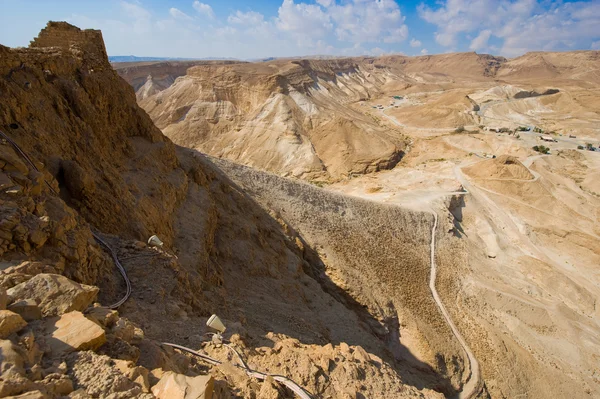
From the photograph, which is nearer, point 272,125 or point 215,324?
point 215,324

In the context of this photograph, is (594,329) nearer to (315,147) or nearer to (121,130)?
(121,130)

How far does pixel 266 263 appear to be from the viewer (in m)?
14.2

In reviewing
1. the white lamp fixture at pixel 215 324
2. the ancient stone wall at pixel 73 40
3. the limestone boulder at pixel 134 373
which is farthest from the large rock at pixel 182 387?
the ancient stone wall at pixel 73 40

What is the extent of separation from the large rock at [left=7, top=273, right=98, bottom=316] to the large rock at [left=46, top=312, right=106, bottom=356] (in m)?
0.21

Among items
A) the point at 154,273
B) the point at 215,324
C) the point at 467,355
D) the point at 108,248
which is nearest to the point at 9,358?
the point at 215,324

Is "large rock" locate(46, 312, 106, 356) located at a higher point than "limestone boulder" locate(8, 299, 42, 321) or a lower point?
lower

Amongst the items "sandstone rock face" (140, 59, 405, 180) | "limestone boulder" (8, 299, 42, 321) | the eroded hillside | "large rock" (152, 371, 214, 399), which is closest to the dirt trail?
the eroded hillside

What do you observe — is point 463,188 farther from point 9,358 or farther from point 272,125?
point 9,358

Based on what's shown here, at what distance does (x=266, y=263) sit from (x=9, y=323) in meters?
10.6

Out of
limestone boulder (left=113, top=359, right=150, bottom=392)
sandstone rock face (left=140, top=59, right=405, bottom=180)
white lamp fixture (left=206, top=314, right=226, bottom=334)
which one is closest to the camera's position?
limestone boulder (left=113, top=359, right=150, bottom=392)

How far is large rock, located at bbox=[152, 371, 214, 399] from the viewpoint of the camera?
156 inches

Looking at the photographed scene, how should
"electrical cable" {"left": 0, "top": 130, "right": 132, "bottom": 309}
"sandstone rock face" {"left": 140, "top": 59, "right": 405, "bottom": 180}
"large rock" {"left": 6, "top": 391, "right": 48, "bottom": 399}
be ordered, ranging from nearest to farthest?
"large rock" {"left": 6, "top": 391, "right": 48, "bottom": 399}
"electrical cable" {"left": 0, "top": 130, "right": 132, "bottom": 309}
"sandstone rock face" {"left": 140, "top": 59, "right": 405, "bottom": 180}

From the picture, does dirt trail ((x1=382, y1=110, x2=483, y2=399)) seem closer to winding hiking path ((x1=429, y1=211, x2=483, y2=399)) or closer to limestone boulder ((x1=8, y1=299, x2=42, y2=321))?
winding hiking path ((x1=429, y1=211, x2=483, y2=399))

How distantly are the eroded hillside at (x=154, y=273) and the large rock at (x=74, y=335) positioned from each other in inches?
0.7
